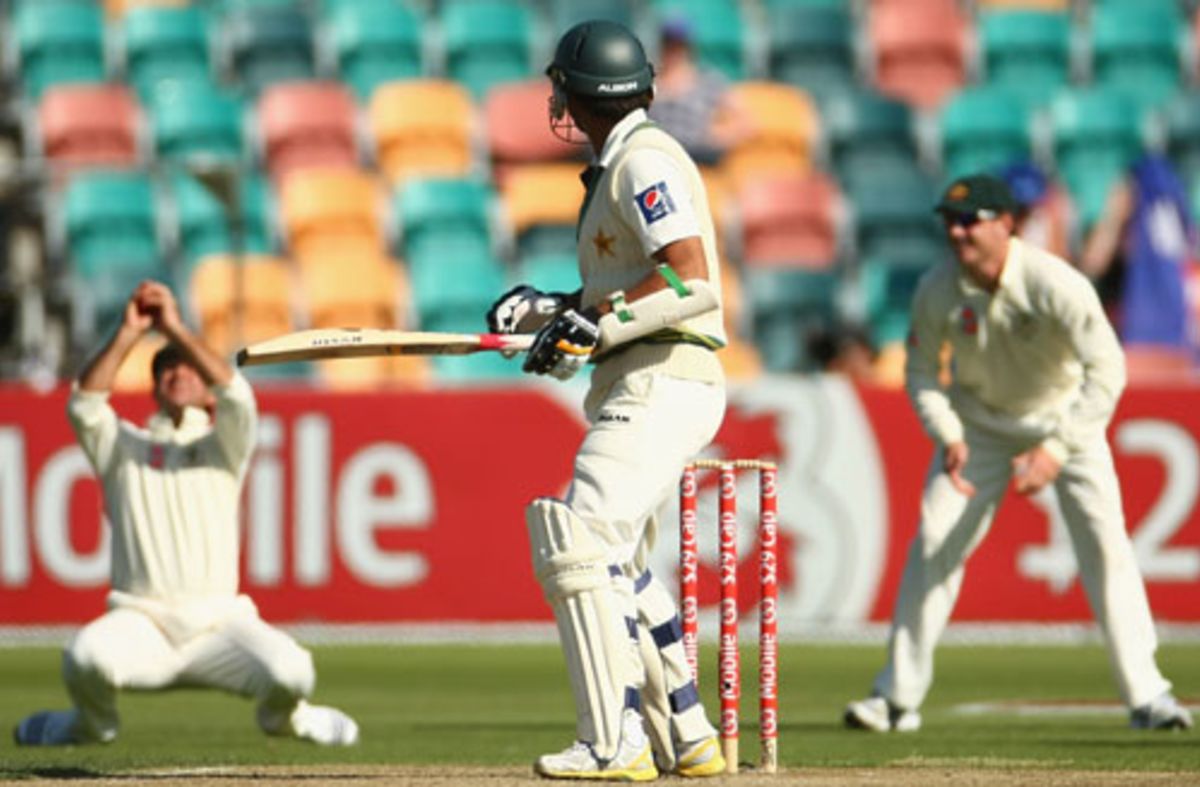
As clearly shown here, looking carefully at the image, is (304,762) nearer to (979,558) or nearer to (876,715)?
(876,715)

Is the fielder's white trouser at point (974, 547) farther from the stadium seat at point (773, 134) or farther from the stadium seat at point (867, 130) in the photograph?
the stadium seat at point (867, 130)

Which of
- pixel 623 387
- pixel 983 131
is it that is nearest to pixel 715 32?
pixel 983 131

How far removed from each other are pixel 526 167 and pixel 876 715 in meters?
8.91

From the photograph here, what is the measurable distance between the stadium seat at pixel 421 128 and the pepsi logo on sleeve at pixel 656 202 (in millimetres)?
11570

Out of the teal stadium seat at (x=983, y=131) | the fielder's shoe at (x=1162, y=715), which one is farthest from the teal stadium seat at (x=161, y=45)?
the fielder's shoe at (x=1162, y=715)

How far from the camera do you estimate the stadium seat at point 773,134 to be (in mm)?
18250

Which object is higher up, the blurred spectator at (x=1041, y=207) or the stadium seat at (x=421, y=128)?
the stadium seat at (x=421, y=128)

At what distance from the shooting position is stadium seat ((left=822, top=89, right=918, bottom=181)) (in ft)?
60.8

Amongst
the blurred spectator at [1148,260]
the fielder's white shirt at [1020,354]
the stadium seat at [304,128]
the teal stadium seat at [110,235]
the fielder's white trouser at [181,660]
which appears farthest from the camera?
the stadium seat at [304,128]

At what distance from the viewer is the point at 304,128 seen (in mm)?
18172

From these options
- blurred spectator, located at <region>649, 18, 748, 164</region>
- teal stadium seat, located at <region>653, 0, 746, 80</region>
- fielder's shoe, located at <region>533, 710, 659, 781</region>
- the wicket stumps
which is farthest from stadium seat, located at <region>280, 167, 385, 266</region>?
fielder's shoe, located at <region>533, 710, 659, 781</region>

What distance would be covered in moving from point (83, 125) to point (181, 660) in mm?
9845

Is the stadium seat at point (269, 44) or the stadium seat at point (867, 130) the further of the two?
the stadium seat at point (269, 44)

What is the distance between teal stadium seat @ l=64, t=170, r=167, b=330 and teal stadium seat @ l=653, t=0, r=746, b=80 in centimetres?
416
